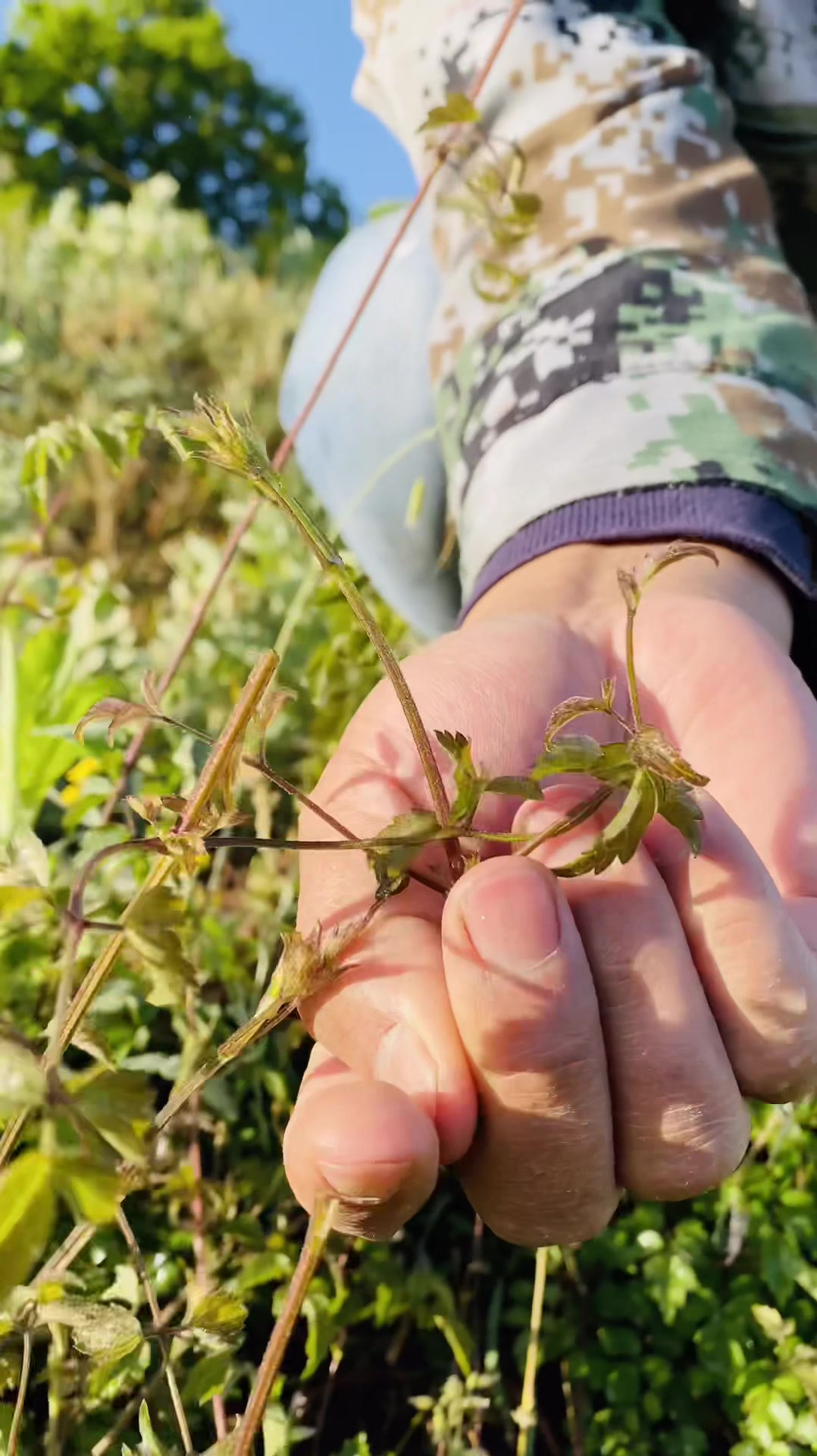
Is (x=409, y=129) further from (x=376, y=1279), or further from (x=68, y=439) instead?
(x=376, y=1279)

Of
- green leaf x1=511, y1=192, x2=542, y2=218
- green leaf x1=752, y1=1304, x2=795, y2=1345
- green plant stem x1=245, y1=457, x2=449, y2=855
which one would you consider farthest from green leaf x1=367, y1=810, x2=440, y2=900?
green leaf x1=511, y1=192, x2=542, y2=218

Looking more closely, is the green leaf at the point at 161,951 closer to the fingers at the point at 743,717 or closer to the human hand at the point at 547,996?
the human hand at the point at 547,996

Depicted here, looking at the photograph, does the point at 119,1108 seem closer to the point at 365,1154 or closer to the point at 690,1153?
the point at 365,1154

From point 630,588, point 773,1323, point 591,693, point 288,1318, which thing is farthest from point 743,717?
point 773,1323

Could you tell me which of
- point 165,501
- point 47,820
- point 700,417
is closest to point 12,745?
point 47,820

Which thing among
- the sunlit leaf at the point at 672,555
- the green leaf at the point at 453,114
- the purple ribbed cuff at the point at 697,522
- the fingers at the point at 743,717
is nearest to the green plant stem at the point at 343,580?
the sunlit leaf at the point at 672,555
